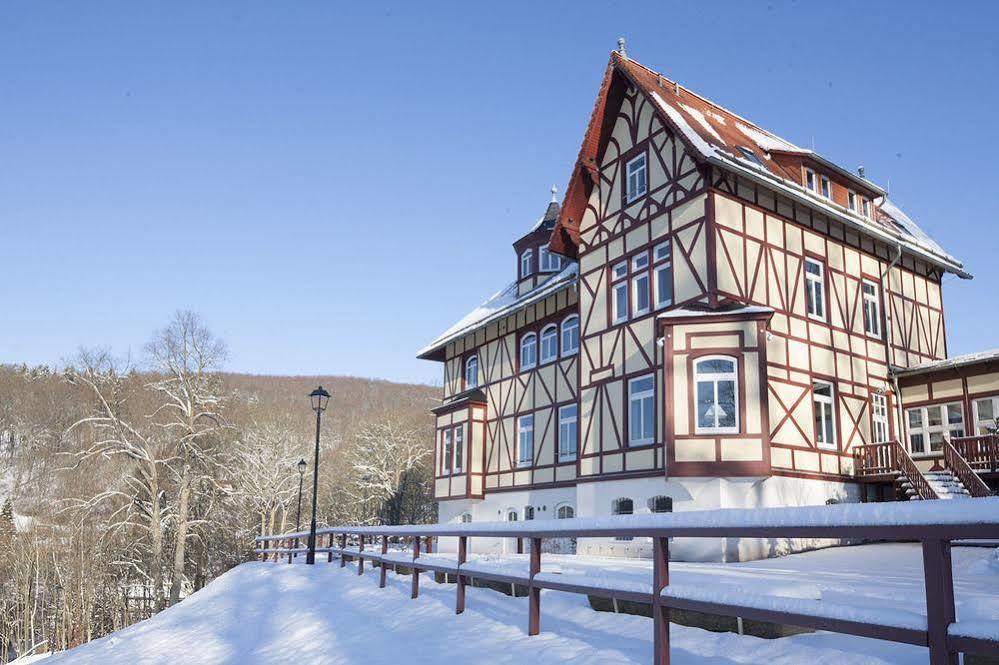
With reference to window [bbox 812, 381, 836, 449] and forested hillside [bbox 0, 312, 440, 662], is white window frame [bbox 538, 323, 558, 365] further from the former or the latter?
forested hillside [bbox 0, 312, 440, 662]

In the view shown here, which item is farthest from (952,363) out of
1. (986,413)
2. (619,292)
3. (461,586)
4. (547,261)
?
(461,586)

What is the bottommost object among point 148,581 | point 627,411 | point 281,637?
point 148,581

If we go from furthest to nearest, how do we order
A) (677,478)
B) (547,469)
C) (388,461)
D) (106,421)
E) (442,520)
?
(388,461) → (106,421) → (442,520) → (547,469) → (677,478)

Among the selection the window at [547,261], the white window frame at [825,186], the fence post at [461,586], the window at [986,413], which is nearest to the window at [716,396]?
the window at [986,413]

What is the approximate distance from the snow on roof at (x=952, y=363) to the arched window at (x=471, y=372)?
14.0m

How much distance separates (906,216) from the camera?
86.9ft

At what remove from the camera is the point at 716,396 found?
17.6 metres

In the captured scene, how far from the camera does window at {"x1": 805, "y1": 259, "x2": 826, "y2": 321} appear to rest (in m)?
19.9

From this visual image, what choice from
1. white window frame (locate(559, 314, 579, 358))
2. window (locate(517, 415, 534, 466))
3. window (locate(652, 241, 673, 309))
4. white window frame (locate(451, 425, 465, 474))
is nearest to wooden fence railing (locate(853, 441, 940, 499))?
window (locate(652, 241, 673, 309))

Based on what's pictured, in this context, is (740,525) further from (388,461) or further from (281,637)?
(388,461)

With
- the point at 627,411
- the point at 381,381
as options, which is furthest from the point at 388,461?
the point at 381,381

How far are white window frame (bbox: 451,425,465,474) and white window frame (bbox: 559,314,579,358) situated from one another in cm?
573

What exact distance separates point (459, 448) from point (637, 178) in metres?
12.1

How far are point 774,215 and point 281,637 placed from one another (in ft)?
50.1
